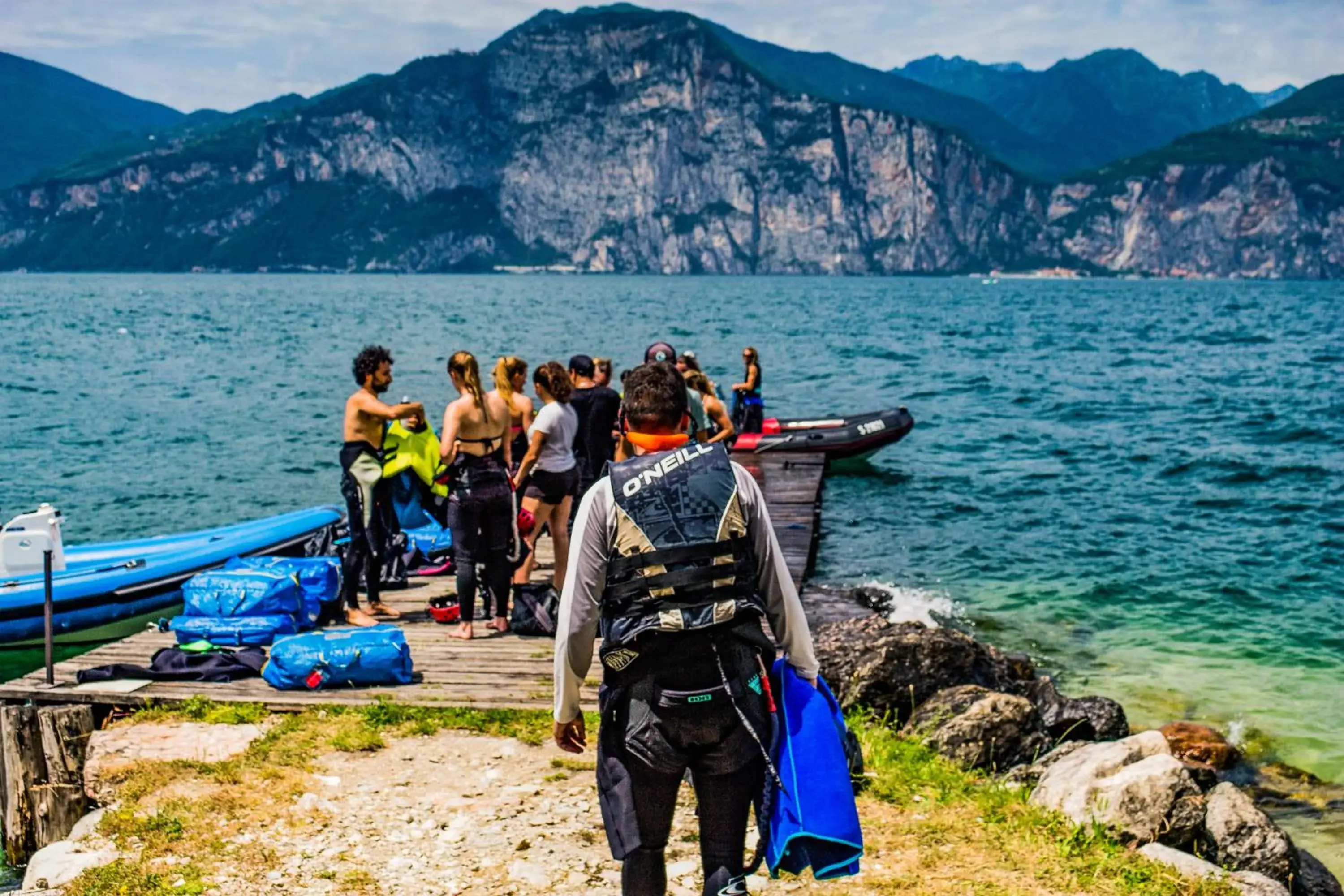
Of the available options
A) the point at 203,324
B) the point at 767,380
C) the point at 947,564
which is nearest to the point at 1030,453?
the point at 947,564

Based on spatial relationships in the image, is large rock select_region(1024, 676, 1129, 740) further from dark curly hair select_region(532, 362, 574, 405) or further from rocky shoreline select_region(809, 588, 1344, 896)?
dark curly hair select_region(532, 362, 574, 405)

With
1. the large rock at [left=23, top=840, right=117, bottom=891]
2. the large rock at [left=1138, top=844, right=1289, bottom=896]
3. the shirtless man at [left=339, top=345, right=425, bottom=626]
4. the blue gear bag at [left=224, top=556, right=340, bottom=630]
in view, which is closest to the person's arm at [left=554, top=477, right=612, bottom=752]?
the large rock at [left=23, top=840, right=117, bottom=891]

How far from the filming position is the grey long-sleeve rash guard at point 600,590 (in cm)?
387

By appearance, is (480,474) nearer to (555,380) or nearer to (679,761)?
(555,380)

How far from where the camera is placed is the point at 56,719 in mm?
7285

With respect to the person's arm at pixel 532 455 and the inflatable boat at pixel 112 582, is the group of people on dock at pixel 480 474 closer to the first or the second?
the person's arm at pixel 532 455

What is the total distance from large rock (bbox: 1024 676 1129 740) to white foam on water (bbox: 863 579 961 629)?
4.17 metres

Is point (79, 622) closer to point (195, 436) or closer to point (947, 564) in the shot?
point (947, 564)

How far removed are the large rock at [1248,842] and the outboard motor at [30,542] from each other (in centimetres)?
789

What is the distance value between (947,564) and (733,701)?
14956 millimetres

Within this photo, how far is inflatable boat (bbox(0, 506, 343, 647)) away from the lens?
1154 cm

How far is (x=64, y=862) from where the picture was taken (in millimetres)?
5789

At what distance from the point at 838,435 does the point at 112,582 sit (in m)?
15.7

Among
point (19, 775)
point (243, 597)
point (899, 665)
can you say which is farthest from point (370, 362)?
point (899, 665)
